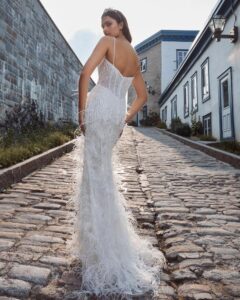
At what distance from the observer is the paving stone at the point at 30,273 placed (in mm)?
2686

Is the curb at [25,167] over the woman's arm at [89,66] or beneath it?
beneath

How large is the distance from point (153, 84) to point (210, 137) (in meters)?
23.0

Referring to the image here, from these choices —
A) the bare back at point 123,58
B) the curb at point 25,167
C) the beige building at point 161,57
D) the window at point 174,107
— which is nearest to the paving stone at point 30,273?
the bare back at point 123,58

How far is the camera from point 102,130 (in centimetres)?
273

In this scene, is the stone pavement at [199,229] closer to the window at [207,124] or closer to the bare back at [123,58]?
the bare back at [123,58]

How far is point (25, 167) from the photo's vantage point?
6977 mm

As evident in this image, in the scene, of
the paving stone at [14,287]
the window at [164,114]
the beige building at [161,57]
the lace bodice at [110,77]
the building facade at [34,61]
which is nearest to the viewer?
the paving stone at [14,287]

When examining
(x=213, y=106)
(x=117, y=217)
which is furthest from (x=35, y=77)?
(x=117, y=217)

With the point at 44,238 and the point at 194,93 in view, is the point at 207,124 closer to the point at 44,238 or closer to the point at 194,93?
the point at 194,93

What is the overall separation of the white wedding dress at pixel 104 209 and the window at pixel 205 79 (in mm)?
14723

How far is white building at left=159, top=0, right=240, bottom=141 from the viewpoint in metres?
13.1

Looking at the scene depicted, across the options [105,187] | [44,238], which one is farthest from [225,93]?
[105,187]

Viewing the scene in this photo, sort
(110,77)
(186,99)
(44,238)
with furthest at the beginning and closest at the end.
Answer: (186,99) < (44,238) < (110,77)

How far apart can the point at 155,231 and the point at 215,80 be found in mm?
12733
